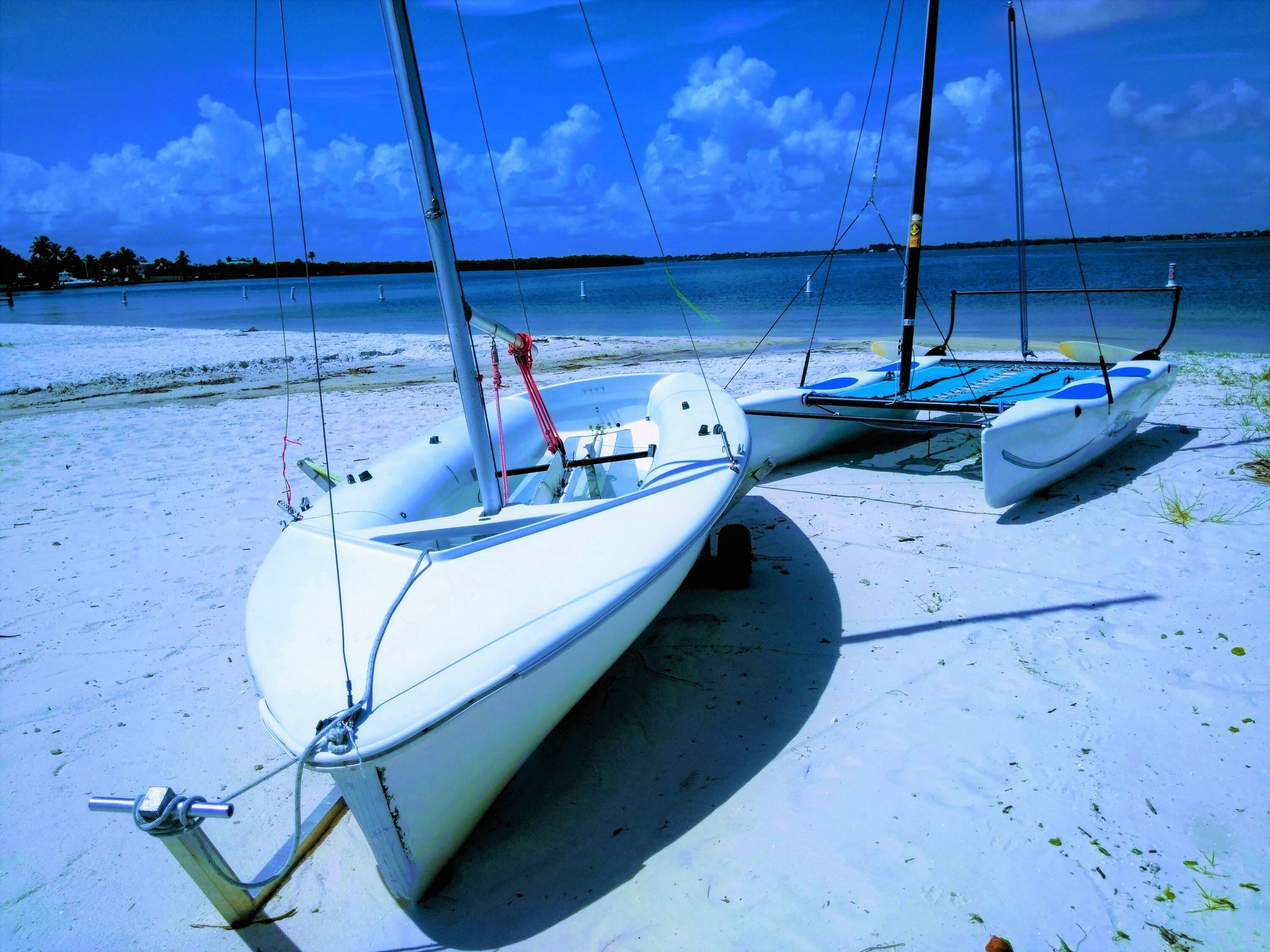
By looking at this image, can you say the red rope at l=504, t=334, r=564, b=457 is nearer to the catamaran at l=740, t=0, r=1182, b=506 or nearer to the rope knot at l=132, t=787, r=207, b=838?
the catamaran at l=740, t=0, r=1182, b=506

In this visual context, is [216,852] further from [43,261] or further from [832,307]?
[43,261]

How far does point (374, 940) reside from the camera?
80.8 inches

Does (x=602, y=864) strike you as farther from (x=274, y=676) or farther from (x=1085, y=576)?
(x=1085, y=576)

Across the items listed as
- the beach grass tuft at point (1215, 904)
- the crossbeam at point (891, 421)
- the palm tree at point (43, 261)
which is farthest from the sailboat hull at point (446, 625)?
the palm tree at point (43, 261)

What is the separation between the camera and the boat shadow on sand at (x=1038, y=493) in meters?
4.71

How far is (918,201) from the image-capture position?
557 centimetres

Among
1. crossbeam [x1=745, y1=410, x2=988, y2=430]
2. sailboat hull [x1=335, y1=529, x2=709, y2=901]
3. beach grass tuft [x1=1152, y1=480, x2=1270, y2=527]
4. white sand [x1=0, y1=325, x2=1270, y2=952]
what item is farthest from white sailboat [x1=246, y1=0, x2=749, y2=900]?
beach grass tuft [x1=1152, y1=480, x2=1270, y2=527]

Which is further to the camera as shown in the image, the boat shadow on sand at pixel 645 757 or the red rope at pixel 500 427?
the red rope at pixel 500 427

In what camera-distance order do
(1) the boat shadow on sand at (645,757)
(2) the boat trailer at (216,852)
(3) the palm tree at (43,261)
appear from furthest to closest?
(3) the palm tree at (43,261) < (1) the boat shadow on sand at (645,757) < (2) the boat trailer at (216,852)

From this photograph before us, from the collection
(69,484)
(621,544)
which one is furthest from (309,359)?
(621,544)

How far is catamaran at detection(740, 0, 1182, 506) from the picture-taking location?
4551mm

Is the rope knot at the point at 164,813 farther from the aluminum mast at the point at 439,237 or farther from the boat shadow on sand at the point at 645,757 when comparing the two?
the aluminum mast at the point at 439,237

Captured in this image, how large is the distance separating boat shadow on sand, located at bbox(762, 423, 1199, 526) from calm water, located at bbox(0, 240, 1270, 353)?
8327 mm

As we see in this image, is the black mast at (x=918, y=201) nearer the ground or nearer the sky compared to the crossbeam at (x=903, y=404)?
nearer the sky
